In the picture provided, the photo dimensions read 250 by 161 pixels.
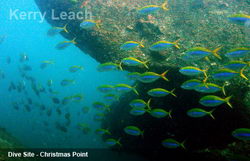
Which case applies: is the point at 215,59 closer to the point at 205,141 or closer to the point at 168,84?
the point at 168,84

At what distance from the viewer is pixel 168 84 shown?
5910 mm

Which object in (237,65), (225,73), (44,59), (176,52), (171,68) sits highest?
(44,59)

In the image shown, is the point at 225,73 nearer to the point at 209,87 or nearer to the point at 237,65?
the point at 237,65

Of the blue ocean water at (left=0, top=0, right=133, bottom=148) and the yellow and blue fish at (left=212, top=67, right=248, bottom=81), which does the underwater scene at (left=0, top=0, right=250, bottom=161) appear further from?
the blue ocean water at (left=0, top=0, right=133, bottom=148)

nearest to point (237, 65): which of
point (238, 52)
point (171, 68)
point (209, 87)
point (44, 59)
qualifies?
point (238, 52)

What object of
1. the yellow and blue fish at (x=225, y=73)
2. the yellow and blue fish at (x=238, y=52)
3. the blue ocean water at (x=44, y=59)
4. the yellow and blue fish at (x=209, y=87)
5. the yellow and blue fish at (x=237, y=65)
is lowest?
the yellow and blue fish at (x=209, y=87)

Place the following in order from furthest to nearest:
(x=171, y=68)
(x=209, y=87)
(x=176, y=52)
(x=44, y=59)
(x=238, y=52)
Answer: (x=44, y=59) < (x=176, y=52) < (x=171, y=68) < (x=209, y=87) < (x=238, y=52)

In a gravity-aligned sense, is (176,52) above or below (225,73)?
above

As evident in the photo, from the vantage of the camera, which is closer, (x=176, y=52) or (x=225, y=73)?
(x=225, y=73)

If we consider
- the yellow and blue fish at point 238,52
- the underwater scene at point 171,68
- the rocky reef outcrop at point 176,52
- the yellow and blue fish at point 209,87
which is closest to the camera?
the yellow and blue fish at point 238,52

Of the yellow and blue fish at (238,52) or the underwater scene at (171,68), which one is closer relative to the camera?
the yellow and blue fish at (238,52)

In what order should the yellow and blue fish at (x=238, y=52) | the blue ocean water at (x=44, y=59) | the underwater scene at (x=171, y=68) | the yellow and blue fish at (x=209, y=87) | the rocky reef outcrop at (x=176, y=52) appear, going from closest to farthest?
1. the yellow and blue fish at (x=238, y=52)
2. the yellow and blue fish at (x=209, y=87)
3. the underwater scene at (x=171, y=68)
4. the rocky reef outcrop at (x=176, y=52)
5. the blue ocean water at (x=44, y=59)

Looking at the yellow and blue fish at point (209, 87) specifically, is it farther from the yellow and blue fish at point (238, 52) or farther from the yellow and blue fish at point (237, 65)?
the yellow and blue fish at point (238, 52)

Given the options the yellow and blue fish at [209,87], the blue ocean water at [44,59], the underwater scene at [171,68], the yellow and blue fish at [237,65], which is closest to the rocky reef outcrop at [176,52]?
the underwater scene at [171,68]
